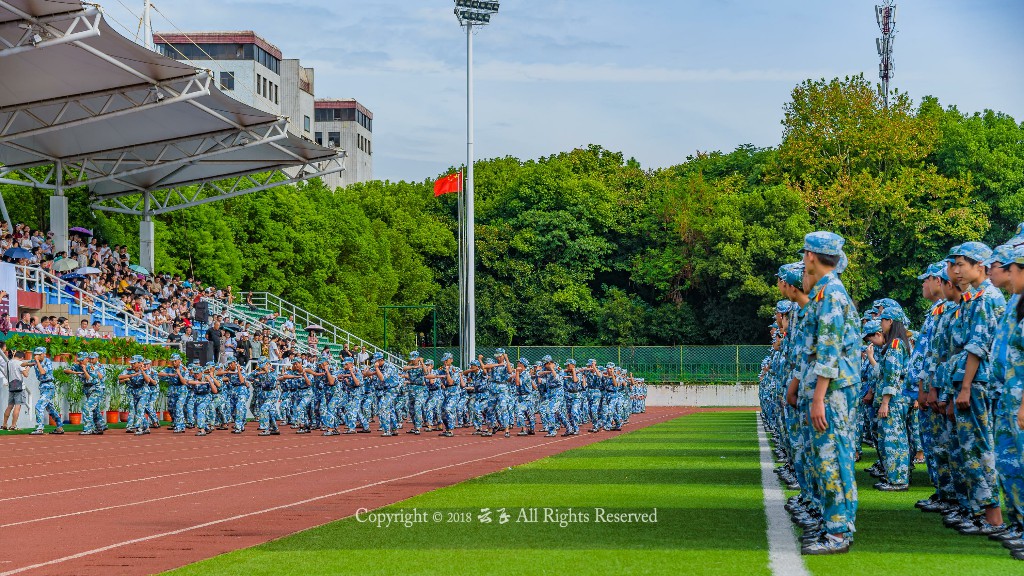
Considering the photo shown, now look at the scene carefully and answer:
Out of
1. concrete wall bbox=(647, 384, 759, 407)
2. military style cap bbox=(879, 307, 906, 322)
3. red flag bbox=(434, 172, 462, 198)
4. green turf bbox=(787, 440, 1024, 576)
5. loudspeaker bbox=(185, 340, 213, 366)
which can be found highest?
red flag bbox=(434, 172, 462, 198)

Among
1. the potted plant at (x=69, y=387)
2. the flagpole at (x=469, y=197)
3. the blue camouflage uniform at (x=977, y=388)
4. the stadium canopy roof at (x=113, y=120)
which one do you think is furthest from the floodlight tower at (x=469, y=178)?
the blue camouflage uniform at (x=977, y=388)

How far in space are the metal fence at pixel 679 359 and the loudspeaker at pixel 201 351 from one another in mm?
21246

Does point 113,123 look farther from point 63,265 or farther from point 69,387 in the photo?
point 69,387

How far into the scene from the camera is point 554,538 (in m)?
8.87

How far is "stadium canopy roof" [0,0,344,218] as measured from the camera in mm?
27688

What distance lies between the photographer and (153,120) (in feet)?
121

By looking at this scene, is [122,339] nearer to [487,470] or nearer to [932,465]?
[487,470]

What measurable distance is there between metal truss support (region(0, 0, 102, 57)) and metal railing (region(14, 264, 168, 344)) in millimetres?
8484

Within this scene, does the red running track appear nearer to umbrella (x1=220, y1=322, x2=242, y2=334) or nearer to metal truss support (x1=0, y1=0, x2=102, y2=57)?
metal truss support (x1=0, y1=0, x2=102, y2=57)

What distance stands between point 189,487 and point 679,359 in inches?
1655

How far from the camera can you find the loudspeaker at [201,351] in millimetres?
33750

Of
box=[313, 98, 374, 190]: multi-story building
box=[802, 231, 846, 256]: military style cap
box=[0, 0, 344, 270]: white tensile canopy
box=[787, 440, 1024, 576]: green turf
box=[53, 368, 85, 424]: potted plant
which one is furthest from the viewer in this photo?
box=[313, 98, 374, 190]: multi-story building

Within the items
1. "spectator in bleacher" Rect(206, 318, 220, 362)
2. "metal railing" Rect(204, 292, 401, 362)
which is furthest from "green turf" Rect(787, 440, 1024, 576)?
"metal railing" Rect(204, 292, 401, 362)

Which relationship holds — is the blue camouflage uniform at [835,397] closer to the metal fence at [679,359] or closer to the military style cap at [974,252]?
the military style cap at [974,252]
